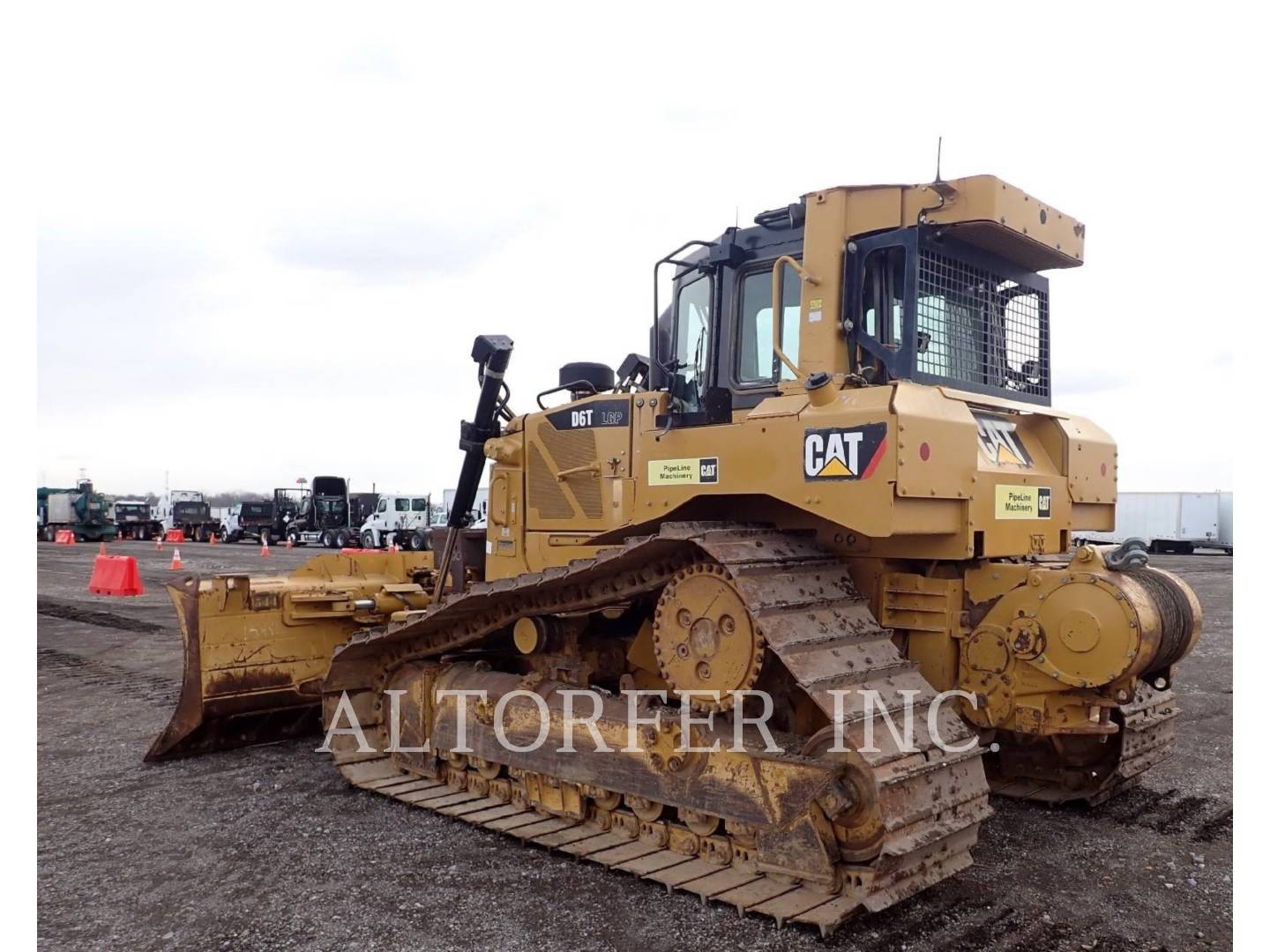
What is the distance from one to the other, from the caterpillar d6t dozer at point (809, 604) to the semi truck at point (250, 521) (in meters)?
39.2

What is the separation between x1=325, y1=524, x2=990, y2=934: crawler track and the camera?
4098 millimetres

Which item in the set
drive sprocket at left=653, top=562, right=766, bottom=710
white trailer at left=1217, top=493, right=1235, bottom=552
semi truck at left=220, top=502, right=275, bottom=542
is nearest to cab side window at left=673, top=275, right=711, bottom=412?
drive sprocket at left=653, top=562, right=766, bottom=710

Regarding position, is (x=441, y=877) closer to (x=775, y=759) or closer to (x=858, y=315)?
(x=775, y=759)

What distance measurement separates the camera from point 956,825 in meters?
4.25

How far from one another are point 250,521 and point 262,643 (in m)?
38.8

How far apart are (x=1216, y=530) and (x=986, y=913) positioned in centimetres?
3822

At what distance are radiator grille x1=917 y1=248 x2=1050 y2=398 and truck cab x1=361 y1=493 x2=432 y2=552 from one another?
32.2 m

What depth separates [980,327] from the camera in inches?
231

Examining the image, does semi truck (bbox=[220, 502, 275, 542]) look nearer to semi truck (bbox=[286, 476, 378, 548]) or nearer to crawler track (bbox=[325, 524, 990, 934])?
semi truck (bbox=[286, 476, 378, 548])

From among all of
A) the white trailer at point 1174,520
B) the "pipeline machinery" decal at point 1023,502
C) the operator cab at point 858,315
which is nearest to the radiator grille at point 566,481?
the operator cab at point 858,315

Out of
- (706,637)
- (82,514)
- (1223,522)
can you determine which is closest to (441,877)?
(706,637)

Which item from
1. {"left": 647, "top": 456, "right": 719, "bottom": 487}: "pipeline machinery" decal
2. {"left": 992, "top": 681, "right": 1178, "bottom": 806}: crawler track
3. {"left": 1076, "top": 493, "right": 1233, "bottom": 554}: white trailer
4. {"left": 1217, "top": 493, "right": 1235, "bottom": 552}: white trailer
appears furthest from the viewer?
{"left": 1076, "top": 493, "right": 1233, "bottom": 554}: white trailer

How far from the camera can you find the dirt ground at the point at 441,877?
13.9ft

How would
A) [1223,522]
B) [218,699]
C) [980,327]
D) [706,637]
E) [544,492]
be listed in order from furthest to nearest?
[1223,522]
[218,699]
[544,492]
[980,327]
[706,637]
